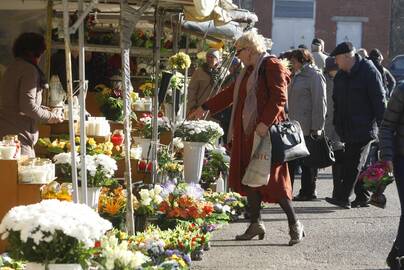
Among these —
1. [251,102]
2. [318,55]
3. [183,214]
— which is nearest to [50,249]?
[183,214]

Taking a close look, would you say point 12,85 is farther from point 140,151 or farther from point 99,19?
point 99,19

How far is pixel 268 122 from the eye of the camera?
A: 804cm

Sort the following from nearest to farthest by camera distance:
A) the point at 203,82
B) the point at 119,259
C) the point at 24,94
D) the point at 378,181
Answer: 1. the point at 119,259
2. the point at 24,94
3. the point at 378,181
4. the point at 203,82

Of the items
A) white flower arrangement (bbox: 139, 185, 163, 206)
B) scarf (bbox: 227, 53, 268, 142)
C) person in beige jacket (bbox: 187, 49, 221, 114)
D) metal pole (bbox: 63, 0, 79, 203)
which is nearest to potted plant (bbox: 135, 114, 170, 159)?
person in beige jacket (bbox: 187, 49, 221, 114)

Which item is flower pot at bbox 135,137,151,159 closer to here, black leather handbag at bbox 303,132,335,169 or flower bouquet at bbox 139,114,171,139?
flower bouquet at bbox 139,114,171,139

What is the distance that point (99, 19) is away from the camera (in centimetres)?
1272

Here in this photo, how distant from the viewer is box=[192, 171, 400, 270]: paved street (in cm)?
775

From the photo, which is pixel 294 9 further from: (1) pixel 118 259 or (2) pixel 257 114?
(1) pixel 118 259

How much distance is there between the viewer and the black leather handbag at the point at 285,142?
8.17 m

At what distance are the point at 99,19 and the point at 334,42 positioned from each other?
2808 cm

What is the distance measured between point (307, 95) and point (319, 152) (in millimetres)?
698

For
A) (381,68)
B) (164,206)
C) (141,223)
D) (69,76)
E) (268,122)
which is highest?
(69,76)

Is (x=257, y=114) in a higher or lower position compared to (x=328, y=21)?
lower

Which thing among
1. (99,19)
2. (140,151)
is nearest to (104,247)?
(140,151)
